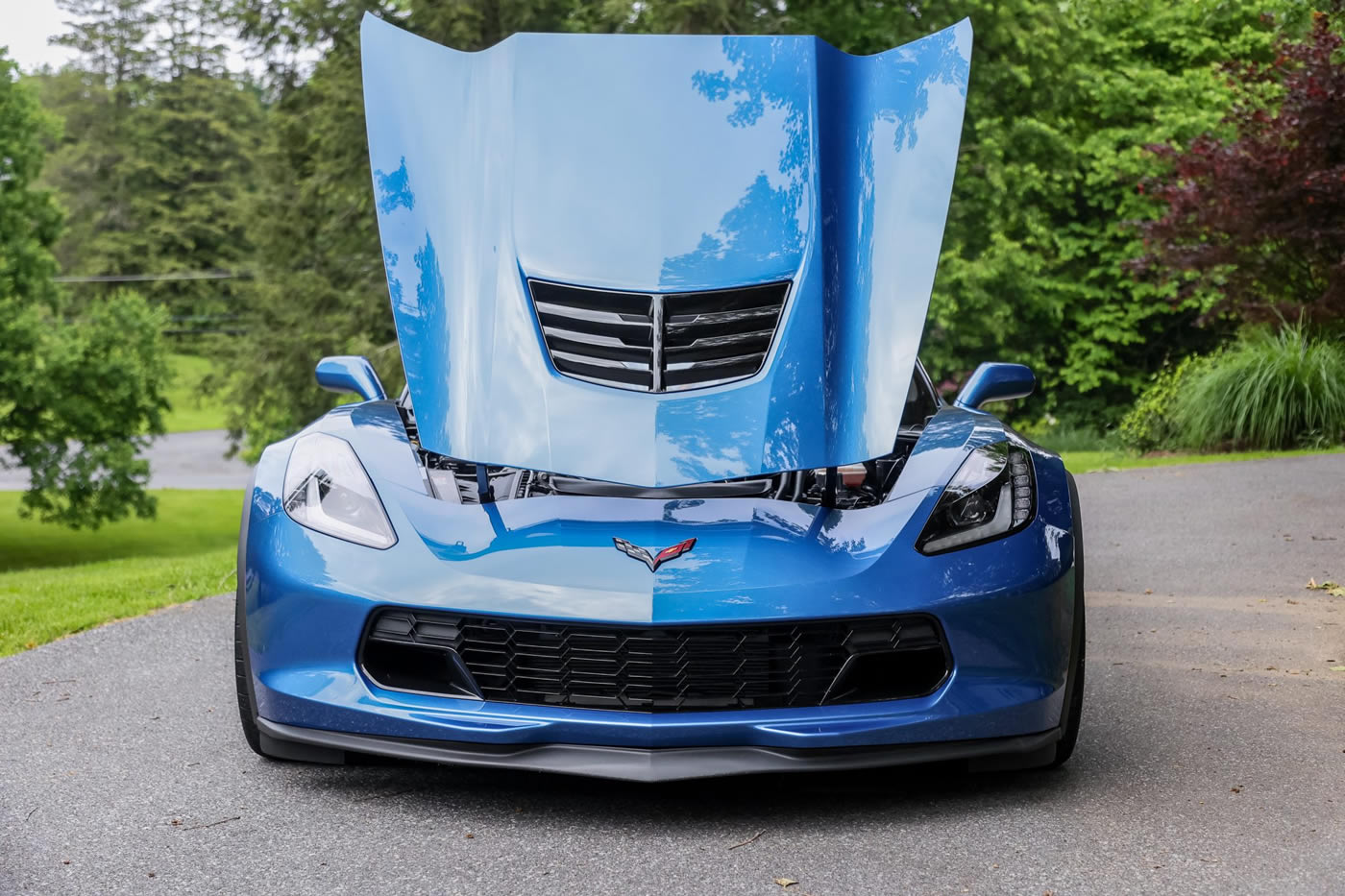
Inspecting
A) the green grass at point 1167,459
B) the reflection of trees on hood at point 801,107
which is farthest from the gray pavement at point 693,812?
the green grass at point 1167,459

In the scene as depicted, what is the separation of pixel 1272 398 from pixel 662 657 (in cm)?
1148

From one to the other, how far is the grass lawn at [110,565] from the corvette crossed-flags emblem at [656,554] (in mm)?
3757

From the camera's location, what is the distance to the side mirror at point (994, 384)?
452cm

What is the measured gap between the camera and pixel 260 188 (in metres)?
28.2

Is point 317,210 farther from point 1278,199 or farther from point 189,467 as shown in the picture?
point 189,467

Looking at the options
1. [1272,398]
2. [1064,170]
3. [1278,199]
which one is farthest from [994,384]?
[1064,170]

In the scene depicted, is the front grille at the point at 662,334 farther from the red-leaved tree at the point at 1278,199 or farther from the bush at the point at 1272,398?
the red-leaved tree at the point at 1278,199

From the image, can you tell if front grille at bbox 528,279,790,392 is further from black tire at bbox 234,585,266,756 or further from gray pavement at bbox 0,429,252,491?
gray pavement at bbox 0,429,252,491

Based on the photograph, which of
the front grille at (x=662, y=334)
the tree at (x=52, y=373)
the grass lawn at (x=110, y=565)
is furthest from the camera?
the tree at (x=52, y=373)

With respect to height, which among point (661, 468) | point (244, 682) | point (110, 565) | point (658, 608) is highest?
point (661, 468)

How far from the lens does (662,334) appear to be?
143 inches

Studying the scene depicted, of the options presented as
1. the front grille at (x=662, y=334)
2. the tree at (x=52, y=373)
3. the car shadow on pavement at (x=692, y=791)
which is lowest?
the tree at (x=52, y=373)

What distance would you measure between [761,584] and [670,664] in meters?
0.27

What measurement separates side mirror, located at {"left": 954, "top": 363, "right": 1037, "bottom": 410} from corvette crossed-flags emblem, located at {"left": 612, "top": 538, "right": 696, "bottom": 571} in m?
1.64
